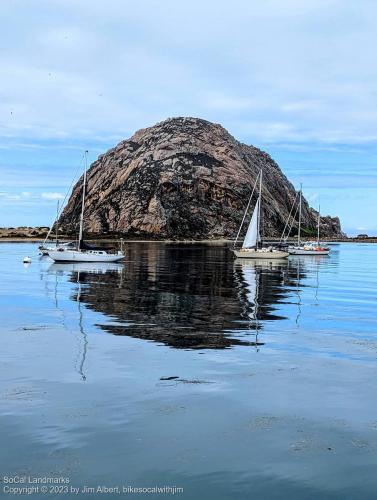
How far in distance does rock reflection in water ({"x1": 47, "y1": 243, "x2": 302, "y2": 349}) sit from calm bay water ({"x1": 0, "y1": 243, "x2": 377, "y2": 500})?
8.1 inches

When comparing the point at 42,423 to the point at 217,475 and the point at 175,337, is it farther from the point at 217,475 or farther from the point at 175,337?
the point at 175,337

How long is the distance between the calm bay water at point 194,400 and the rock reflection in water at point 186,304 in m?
0.21

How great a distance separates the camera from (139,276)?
58656 mm

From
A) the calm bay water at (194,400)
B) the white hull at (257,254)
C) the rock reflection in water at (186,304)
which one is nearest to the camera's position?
the calm bay water at (194,400)

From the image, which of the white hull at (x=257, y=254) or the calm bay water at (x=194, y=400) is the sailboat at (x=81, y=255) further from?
→ the calm bay water at (x=194, y=400)

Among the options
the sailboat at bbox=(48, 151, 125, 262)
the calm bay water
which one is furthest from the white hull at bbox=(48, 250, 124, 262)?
the calm bay water

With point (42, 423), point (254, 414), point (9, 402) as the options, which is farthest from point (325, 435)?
point (9, 402)

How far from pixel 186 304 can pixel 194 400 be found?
2107cm

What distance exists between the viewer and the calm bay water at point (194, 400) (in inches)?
425

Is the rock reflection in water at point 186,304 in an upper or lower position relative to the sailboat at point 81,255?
lower

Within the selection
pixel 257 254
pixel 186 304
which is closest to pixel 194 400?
pixel 186 304

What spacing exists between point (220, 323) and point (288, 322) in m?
3.65

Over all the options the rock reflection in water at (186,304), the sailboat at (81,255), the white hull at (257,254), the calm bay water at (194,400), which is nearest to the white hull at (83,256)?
the sailboat at (81,255)

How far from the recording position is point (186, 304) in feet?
120
